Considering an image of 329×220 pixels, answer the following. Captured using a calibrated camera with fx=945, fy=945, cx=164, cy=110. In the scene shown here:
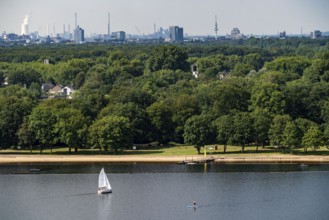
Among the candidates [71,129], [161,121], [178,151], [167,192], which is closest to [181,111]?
[161,121]

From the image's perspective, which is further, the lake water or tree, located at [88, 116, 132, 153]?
tree, located at [88, 116, 132, 153]

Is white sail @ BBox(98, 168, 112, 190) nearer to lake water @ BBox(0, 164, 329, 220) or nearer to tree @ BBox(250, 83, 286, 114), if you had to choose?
lake water @ BBox(0, 164, 329, 220)

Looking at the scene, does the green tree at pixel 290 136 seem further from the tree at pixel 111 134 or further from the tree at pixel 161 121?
the tree at pixel 111 134

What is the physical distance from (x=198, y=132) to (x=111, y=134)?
9.44m

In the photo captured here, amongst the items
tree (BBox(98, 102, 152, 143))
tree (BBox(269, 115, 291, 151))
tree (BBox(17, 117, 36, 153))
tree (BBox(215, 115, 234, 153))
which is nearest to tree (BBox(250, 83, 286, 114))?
tree (BBox(269, 115, 291, 151))

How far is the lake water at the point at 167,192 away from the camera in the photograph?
75062 millimetres

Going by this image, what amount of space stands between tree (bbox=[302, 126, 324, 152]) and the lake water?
4953 millimetres

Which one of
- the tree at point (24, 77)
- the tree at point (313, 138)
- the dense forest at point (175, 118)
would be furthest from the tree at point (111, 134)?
the tree at point (24, 77)

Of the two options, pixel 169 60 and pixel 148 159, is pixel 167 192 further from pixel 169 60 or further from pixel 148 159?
pixel 169 60

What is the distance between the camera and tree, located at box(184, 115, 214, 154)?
10250cm

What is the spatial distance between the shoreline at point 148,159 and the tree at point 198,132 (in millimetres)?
2038

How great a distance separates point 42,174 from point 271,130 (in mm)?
25246

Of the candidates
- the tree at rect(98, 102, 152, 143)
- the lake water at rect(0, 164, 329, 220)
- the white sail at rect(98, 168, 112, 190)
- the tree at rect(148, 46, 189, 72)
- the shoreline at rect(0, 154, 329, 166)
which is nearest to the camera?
the lake water at rect(0, 164, 329, 220)

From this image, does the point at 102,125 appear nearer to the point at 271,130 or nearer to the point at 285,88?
the point at 271,130
